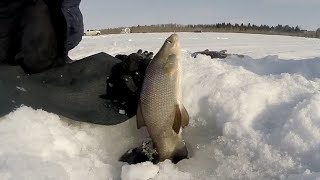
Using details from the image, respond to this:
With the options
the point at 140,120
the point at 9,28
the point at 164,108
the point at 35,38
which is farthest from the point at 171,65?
the point at 9,28

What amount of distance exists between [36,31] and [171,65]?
1.15m

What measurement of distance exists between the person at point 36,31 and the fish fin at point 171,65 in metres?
1.05

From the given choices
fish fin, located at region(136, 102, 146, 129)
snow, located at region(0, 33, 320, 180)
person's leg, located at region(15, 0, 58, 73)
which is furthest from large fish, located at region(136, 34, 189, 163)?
person's leg, located at region(15, 0, 58, 73)

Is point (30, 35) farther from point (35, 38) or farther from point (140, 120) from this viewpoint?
point (140, 120)

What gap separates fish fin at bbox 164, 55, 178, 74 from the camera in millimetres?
3041

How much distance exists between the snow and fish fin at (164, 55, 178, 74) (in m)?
0.50

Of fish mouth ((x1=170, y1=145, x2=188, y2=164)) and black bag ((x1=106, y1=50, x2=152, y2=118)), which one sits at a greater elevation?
black bag ((x1=106, y1=50, x2=152, y2=118))

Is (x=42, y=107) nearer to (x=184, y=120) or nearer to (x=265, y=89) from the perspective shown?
(x=184, y=120)

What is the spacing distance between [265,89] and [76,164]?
1.42 metres

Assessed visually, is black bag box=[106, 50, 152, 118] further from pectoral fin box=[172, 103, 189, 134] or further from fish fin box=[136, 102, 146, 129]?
pectoral fin box=[172, 103, 189, 134]

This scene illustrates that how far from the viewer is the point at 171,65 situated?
3.05m

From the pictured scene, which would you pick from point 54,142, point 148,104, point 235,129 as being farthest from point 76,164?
point 235,129

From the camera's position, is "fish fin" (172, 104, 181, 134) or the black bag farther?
the black bag

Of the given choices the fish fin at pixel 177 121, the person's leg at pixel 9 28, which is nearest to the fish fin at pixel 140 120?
the fish fin at pixel 177 121
